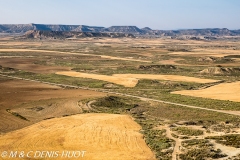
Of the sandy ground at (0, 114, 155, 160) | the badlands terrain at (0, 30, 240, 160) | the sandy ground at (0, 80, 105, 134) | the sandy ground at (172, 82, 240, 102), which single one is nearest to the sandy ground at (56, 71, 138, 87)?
the badlands terrain at (0, 30, 240, 160)

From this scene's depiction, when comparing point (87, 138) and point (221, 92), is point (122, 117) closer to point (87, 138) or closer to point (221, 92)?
point (87, 138)

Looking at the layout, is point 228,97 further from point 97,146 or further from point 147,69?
point 147,69

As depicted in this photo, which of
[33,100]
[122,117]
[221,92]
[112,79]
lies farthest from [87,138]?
[112,79]

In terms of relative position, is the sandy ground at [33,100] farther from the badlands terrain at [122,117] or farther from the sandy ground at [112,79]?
the sandy ground at [112,79]

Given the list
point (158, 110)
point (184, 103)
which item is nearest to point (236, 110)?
point (184, 103)

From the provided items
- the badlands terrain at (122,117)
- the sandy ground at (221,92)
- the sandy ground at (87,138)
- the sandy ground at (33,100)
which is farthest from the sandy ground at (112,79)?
the sandy ground at (87,138)

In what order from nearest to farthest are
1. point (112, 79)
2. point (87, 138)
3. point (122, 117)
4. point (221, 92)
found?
point (87, 138), point (122, 117), point (221, 92), point (112, 79)
